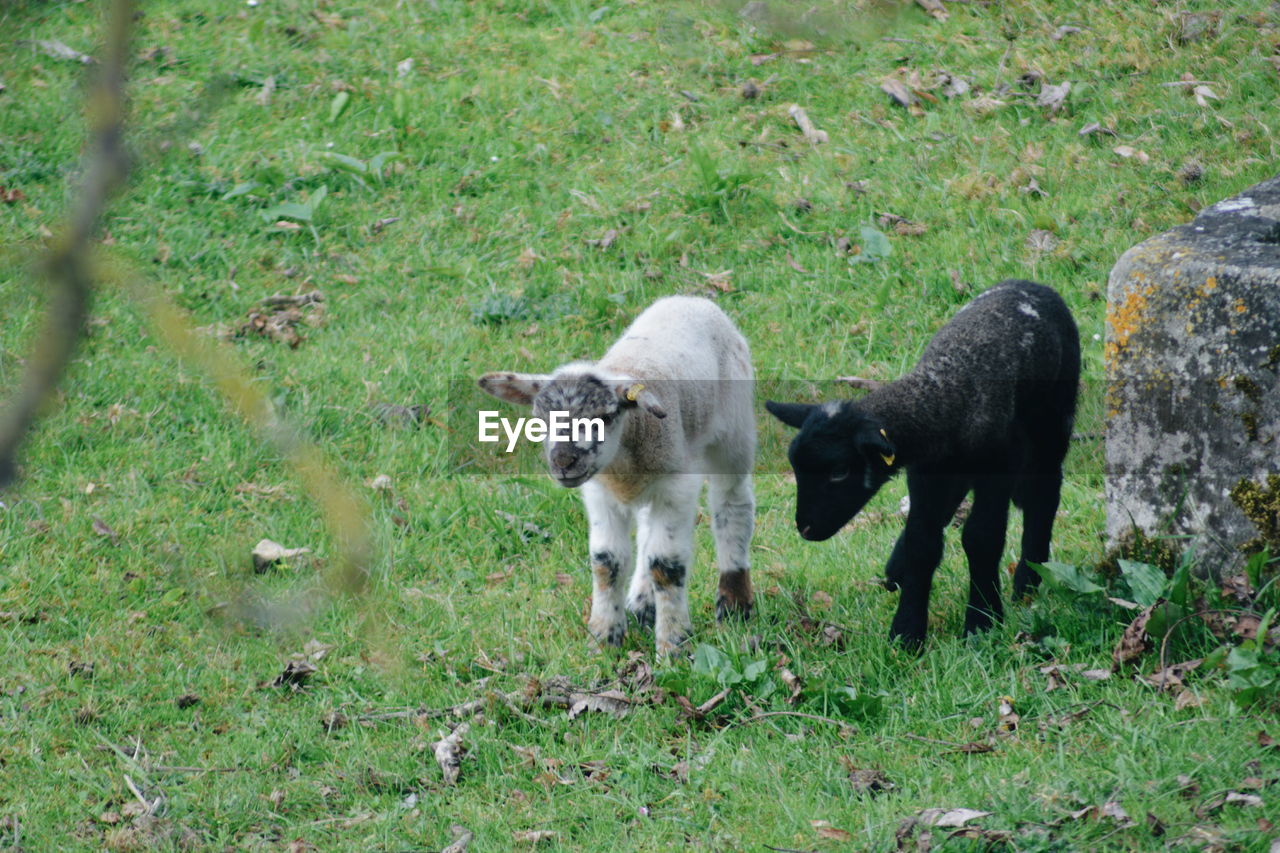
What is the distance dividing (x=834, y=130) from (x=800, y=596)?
5149 mm

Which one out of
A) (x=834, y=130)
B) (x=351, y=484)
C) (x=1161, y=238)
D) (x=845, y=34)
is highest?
(x=845, y=34)

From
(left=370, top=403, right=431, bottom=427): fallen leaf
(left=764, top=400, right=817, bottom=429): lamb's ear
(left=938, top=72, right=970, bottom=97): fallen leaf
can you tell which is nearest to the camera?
(left=764, top=400, right=817, bottom=429): lamb's ear

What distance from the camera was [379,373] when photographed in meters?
8.35

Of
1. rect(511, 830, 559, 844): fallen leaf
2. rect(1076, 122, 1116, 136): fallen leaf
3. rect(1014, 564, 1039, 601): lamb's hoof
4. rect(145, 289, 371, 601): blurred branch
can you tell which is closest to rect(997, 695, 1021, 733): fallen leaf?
rect(1014, 564, 1039, 601): lamb's hoof

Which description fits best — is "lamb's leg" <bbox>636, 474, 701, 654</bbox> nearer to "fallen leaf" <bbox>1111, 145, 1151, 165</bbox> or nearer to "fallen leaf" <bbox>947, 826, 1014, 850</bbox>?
"fallen leaf" <bbox>947, 826, 1014, 850</bbox>

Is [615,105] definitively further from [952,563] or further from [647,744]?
[647,744]

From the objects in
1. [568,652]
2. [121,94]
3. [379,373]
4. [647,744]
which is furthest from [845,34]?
[379,373]

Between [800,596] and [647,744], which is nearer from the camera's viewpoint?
[647,744]

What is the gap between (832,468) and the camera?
17.3 ft

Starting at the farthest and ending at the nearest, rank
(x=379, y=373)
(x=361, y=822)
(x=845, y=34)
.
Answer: (x=379, y=373) → (x=361, y=822) → (x=845, y=34)

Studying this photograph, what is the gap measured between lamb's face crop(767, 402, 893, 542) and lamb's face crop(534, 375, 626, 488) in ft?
2.48

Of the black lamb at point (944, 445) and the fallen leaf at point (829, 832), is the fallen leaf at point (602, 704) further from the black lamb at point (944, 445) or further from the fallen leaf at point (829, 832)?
the fallen leaf at point (829, 832)

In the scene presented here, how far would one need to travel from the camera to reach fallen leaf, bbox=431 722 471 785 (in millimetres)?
4893

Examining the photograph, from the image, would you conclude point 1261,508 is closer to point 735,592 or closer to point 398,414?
point 735,592
